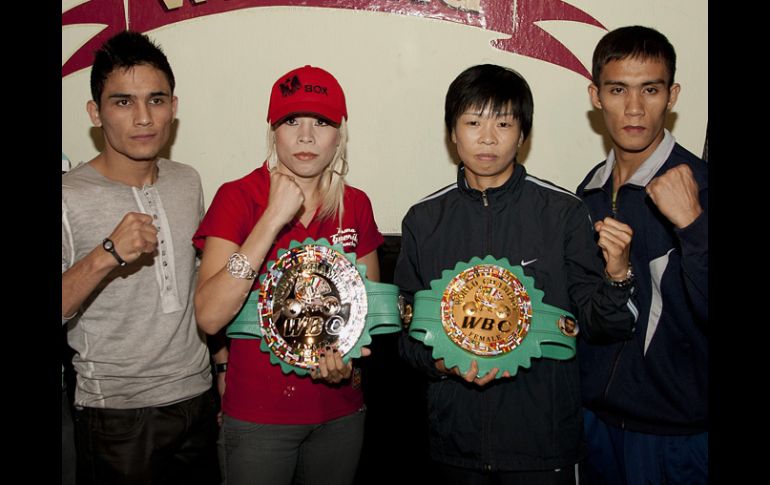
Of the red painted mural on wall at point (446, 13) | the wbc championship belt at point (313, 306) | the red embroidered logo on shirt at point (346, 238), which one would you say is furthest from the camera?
the red painted mural on wall at point (446, 13)

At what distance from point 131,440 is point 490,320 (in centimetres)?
120

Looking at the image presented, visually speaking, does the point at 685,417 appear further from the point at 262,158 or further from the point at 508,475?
the point at 262,158

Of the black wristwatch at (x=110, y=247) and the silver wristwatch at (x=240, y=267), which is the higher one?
the black wristwatch at (x=110, y=247)

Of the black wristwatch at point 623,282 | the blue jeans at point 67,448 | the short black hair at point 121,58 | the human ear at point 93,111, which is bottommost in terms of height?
the blue jeans at point 67,448

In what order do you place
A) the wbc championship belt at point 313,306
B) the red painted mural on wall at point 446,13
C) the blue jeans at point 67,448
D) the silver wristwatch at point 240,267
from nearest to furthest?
the silver wristwatch at point 240,267 → the wbc championship belt at point 313,306 → the blue jeans at point 67,448 → the red painted mural on wall at point 446,13

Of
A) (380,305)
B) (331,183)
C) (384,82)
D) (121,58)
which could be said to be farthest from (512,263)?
(121,58)

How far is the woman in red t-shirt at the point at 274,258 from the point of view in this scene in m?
1.71

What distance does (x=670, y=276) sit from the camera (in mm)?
1820

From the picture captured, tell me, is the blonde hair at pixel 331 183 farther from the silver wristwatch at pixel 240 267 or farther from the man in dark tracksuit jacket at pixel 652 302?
the man in dark tracksuit jacket at pixel 652 302

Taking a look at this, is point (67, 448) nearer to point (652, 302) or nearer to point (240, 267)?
point (240, 267)

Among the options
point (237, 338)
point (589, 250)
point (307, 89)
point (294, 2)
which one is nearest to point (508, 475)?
point (589, 250)

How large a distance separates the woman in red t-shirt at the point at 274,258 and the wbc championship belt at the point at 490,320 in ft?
1.02

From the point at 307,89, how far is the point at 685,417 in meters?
1.51

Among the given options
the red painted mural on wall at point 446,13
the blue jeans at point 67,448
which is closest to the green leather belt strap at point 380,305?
the blue jeans at point 67,448
